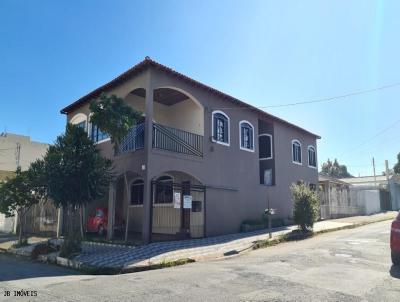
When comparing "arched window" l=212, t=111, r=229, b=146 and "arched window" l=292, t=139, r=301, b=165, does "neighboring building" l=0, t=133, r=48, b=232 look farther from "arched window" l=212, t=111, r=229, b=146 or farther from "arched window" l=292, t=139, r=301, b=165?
"arched window" l=292, t=139, r=301, b=165

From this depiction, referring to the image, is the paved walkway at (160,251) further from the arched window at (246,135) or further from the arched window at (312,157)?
the arched window at (312,157)

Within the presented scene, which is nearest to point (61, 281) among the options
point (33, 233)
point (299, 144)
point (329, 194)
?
point (33, 233)

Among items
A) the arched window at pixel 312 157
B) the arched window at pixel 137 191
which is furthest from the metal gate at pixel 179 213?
the arched window at pixel 312 157

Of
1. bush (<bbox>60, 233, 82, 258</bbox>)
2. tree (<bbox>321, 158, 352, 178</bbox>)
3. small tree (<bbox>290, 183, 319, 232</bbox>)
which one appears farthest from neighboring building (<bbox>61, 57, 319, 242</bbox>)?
tree (<bbox>321, 158, 352, 178</bbox>)

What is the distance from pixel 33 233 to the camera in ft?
72.9

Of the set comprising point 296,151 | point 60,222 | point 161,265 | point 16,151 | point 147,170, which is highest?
point 16,151

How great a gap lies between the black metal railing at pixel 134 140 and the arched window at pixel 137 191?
10.4 ft

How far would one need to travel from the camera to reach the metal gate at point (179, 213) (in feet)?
53.8

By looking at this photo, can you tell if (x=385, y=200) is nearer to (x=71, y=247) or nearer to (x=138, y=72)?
(x=138, y=72)

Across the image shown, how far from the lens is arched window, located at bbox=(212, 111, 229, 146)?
1850 cm

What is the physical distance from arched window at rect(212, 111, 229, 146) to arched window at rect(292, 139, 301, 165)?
7.56 metres

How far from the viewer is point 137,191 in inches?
779

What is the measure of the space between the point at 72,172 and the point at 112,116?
2.52 meters

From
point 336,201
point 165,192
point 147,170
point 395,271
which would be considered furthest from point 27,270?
point 336,201
